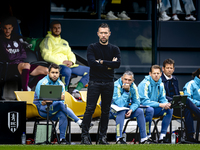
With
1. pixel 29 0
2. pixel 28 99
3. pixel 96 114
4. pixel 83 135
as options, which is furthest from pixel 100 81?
pixel 29 0

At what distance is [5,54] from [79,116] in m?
2.07

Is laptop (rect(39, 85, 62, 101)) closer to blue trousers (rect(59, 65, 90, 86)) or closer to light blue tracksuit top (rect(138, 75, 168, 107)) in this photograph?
light blue tracksuit top (rect(138, 75, 168, 107))

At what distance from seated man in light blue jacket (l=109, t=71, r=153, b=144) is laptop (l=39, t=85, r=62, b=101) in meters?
0.97

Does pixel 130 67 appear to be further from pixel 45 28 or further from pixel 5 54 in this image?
pixel 5 54

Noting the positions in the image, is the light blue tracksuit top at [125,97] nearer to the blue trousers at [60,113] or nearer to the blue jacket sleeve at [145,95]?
the blue jacket sleeve at [145,95]

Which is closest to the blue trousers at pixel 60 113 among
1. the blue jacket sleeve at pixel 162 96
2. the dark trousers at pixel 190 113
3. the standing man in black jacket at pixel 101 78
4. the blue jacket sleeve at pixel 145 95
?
the standing man in black jacket at pixel 101 78

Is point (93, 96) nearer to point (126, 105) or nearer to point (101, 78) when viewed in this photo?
point (101, 78)

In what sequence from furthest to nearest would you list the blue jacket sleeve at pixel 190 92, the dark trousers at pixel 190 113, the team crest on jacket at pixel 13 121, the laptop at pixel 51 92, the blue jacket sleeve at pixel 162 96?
the blue jacket sleeve at pixel 190 92
the blue jacket sleeve at pixel 162 96
the dark trousers at pixel 190 113
the team crest on jacket at pixel 13 121
the laptop at pixel 51 92

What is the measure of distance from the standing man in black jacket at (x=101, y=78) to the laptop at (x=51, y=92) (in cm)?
45

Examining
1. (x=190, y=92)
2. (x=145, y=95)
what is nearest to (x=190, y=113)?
(x=190, y=92)

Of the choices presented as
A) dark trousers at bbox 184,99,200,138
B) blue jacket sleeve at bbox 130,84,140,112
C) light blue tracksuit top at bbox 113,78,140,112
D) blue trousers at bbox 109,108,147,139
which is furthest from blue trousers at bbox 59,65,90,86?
dark trousers at bbox 184,99,200,138

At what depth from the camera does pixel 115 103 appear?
610 cm

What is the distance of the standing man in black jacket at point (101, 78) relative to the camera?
207 inches

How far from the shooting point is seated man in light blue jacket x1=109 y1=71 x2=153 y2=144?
5.80 m
